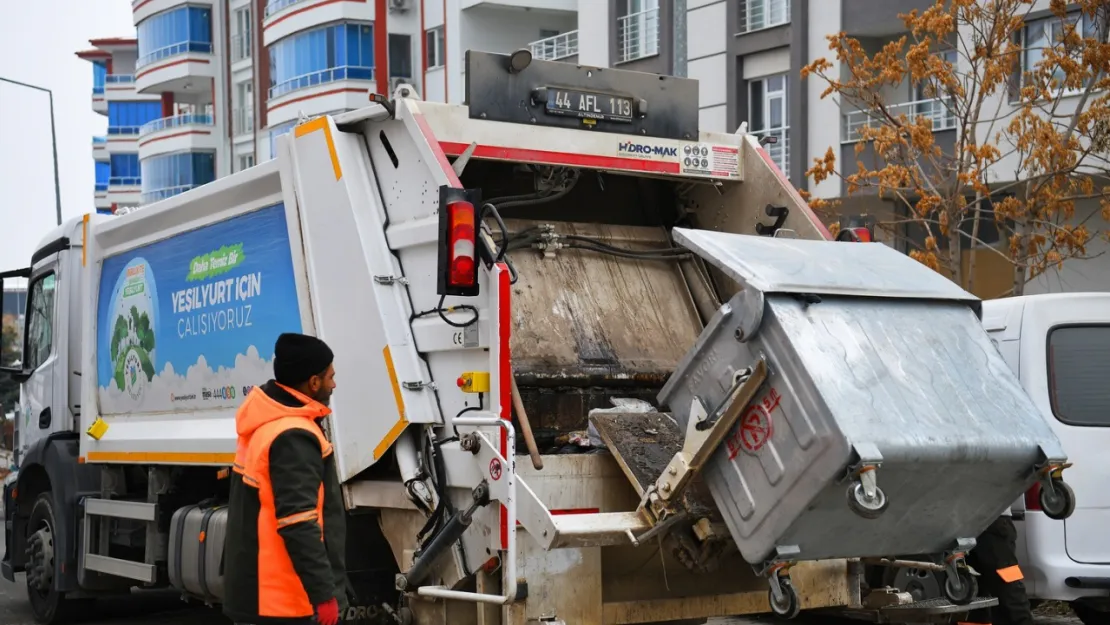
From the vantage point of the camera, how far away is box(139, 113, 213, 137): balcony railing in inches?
1718

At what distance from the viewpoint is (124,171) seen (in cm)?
5772

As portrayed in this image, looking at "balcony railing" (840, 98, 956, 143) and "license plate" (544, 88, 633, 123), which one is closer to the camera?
"license plate" (544, 88, 633, 123)

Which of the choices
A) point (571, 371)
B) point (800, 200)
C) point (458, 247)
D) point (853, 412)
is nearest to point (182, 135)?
point (800, 200)

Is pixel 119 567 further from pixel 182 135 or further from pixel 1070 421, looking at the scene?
pixel 182 135

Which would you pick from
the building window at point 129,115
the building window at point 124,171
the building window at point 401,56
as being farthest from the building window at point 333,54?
the building window at point 124,171

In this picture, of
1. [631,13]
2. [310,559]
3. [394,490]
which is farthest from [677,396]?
[631,13]

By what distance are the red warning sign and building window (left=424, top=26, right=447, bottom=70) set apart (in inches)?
1107

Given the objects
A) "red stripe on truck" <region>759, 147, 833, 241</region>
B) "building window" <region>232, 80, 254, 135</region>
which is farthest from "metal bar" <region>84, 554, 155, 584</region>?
"building window" <region>232, 80, 254, 135</region>

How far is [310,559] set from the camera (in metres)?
4.62

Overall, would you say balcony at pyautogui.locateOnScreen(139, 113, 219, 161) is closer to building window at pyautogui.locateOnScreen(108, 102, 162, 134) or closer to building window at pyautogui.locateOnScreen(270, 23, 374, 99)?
building window at pyautogui.locateOnScreen(270, 23, 374, 99)

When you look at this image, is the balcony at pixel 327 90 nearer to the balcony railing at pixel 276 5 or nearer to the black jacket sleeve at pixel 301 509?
the balcony railing at pixel 276 5

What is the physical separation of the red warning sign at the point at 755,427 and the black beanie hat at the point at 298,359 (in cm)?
144

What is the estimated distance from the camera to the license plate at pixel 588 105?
261 inches

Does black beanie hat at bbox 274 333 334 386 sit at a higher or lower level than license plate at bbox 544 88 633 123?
lower
